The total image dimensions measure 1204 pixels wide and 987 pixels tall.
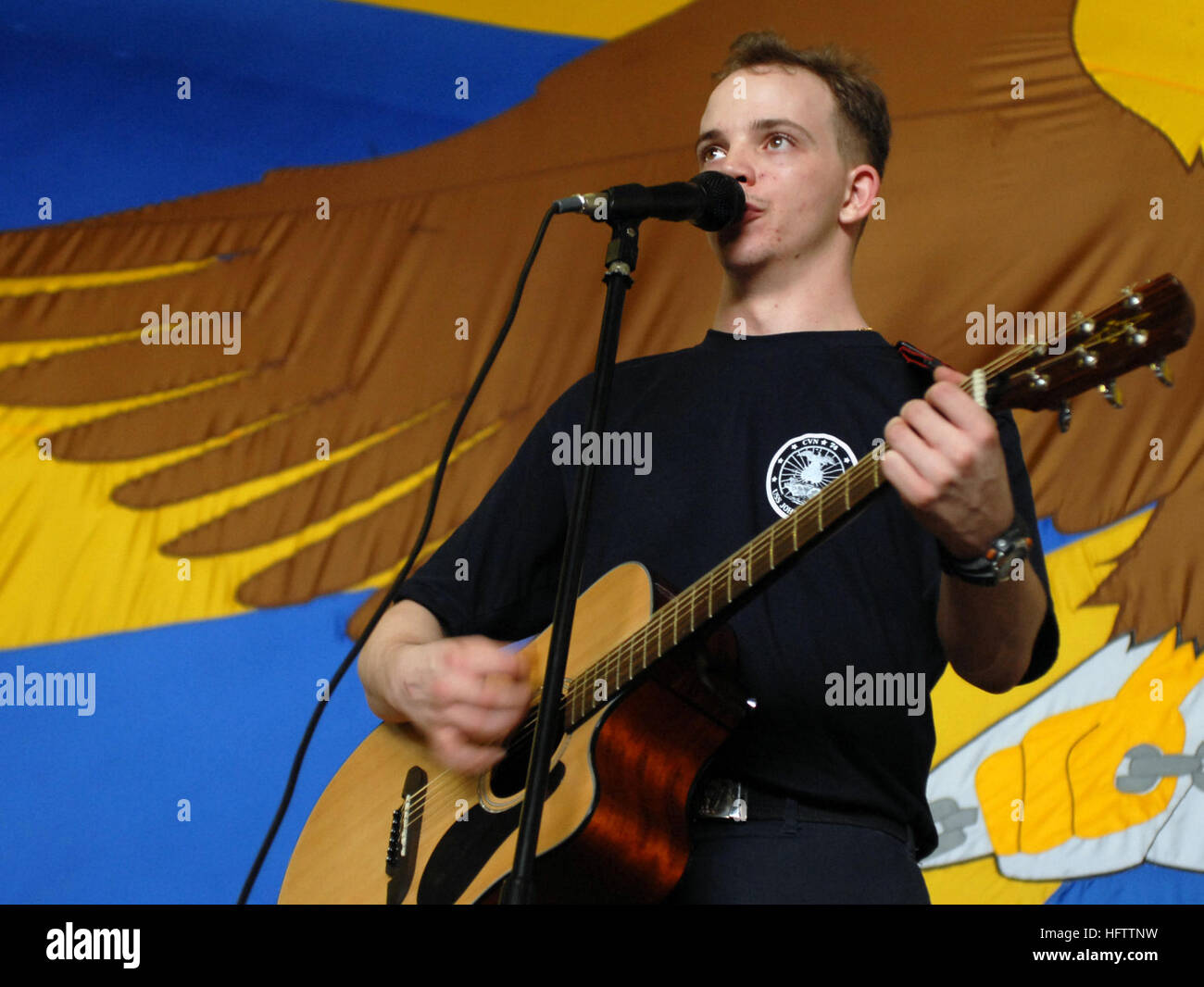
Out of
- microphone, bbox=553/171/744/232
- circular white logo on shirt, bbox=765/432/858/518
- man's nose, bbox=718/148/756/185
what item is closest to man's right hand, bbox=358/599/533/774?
circular white logo on shirt, bbox=765/432/858/518

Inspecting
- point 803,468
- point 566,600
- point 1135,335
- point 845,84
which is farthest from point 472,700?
point 845,84

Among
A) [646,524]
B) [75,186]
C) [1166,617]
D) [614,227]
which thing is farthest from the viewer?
[75,186]

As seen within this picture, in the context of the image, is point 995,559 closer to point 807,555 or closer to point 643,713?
point 807,555

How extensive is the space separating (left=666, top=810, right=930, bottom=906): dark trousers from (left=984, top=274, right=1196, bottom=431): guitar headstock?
0.47 meters

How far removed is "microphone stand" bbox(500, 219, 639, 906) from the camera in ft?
3.03

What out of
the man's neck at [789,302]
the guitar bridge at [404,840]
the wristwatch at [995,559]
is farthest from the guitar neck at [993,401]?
the man's neck at [789,302]

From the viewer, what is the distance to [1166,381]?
36.8 inches

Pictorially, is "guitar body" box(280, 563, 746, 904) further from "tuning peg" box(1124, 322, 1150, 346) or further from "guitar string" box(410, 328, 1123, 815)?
"tuning peg" box(1124, 322, 1150, 346)

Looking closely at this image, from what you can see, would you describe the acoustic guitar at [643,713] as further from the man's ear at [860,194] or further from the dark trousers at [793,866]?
the man's ear at [860,194]

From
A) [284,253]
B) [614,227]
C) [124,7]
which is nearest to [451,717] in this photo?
[614,227]

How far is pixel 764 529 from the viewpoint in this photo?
4.41 ft

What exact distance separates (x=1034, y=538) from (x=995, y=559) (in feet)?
0.62
